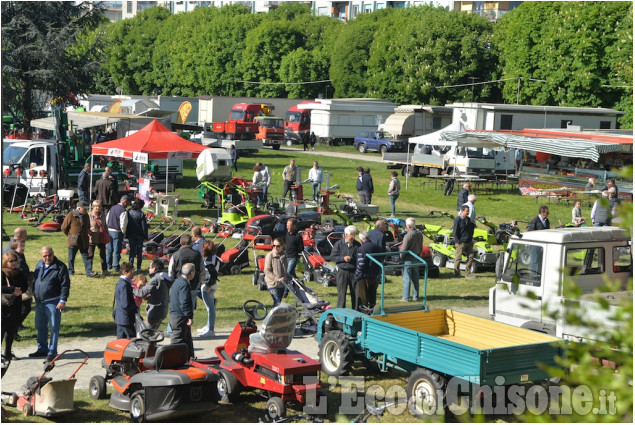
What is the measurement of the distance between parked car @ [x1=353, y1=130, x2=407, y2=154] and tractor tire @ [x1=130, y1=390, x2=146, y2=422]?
40697mm

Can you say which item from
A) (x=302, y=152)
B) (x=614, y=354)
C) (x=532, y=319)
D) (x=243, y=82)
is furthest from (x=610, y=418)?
(x=243, y=82)

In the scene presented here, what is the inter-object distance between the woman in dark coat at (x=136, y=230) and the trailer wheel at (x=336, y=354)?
6.43 metres

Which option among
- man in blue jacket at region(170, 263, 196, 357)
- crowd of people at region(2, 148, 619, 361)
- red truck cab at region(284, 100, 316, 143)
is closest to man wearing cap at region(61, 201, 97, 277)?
crowd of people at region(2, 148, 619, 361)

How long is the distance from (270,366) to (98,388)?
6.62 feet

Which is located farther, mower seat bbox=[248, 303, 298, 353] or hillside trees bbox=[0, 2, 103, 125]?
hillside trees bbox=[0, 2, 103, 125]

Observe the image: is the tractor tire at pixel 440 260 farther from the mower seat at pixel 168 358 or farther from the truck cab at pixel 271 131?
the truck cab at pixel 271 131

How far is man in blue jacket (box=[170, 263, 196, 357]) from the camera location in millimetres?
10281

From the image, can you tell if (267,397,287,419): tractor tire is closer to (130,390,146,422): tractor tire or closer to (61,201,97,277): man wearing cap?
(130,390,146,422): tractor tire

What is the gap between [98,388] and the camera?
973cm

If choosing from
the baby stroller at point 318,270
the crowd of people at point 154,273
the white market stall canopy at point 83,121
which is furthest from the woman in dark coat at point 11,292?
the white market stall canopy at point 83,121

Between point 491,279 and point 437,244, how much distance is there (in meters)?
1.82

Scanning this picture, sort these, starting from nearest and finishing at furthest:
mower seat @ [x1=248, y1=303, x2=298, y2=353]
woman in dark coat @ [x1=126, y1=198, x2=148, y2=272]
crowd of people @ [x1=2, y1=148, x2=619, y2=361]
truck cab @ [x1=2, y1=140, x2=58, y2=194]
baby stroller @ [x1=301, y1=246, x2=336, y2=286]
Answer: mower seat @ [x1=248, y1=303, x2=298, y2=353], crowd of people @ [x1=2, y1=148, x2=619, y2=361], woman in dark coat @ [x1=126, y1=198, x2=148, y2=272], baby stroller @ [x1=301, y1=246, x2=336, y2=286], truck cab @ [x1=2, y1=140, x2=58, y2=194]

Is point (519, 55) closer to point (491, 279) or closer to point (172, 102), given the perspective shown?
point (172, 102)

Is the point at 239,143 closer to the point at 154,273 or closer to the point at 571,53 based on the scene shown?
the point at 571,53
